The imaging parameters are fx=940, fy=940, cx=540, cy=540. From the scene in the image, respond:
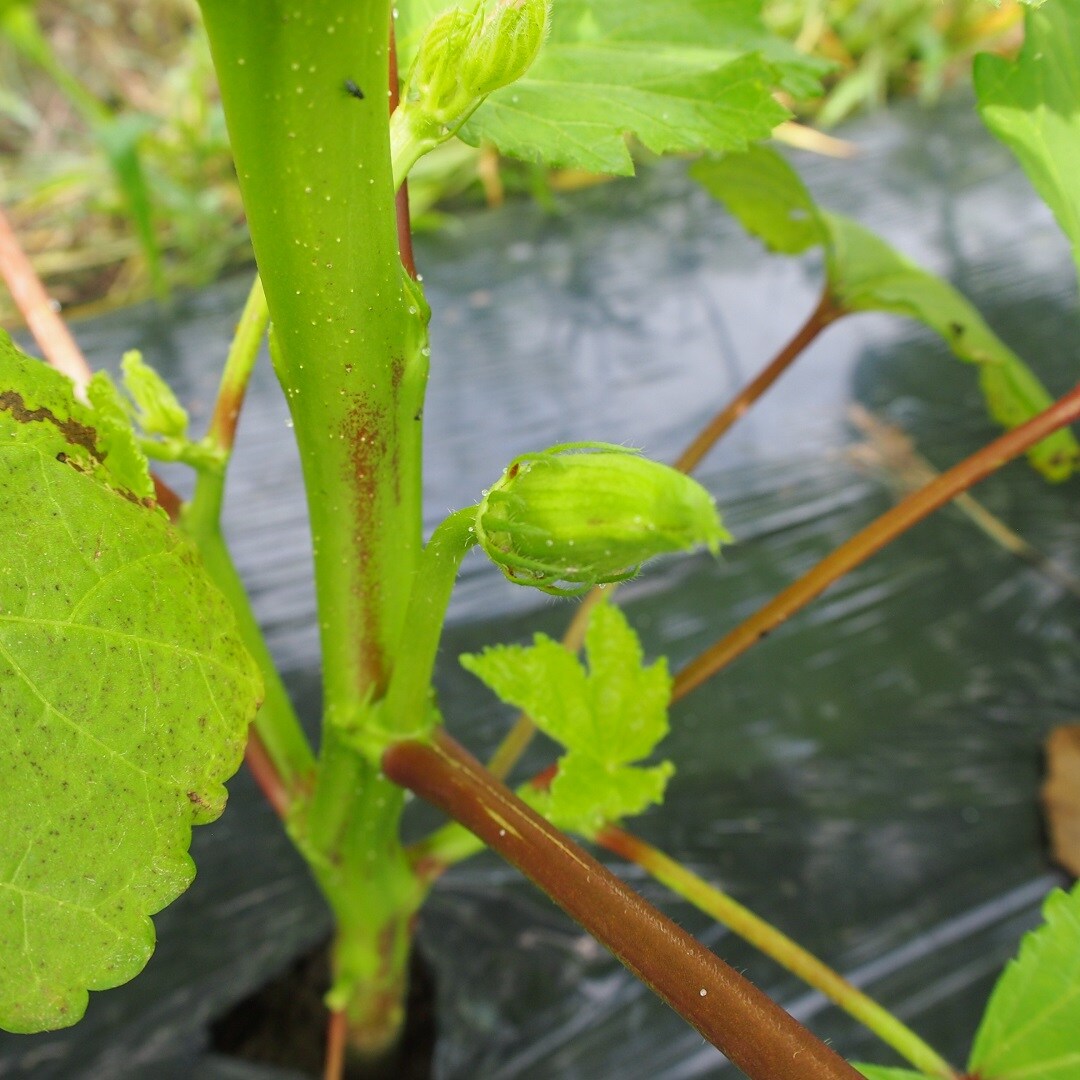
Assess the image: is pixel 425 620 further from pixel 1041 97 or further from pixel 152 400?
pixel 1041 97

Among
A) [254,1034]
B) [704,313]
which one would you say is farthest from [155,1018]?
[704,313]

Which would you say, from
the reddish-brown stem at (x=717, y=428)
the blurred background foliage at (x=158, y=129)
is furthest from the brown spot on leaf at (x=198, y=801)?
the blurred background foliage at (x=158, y=129)

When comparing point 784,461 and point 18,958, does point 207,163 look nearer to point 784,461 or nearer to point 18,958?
point 784,461

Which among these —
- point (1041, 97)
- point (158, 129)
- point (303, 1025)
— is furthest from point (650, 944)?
point (158, 129)

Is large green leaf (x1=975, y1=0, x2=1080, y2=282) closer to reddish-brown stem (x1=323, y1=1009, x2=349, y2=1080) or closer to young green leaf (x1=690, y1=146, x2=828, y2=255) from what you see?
young green leaf (x1=690, y1=146, x2=828, y2=255)

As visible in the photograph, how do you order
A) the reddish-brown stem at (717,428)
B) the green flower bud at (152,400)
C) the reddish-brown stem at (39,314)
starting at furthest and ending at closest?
the reddish-brown stem at (717,428), the reddish-brown stem at (39,314), the green flower bud at (152,400)

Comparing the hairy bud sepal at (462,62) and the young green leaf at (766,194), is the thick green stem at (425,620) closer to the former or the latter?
the hairy bud sepal at (462,62)
